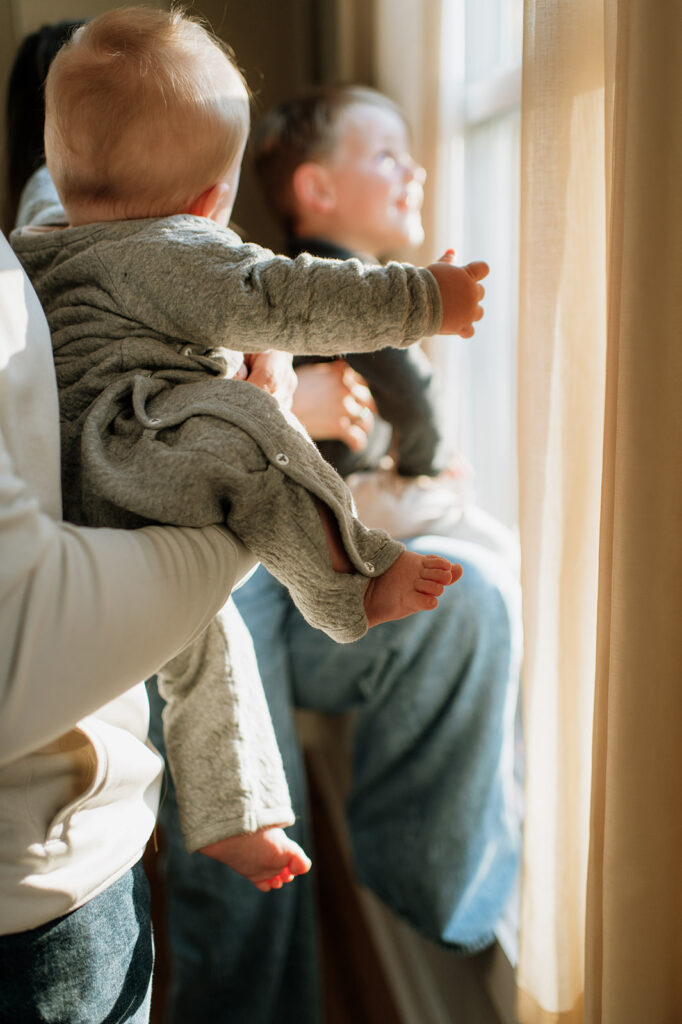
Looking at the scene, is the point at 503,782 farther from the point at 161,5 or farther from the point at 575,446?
the point at 161,5

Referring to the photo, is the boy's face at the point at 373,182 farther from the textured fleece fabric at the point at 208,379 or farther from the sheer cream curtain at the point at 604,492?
the textured fleece fabric at the point at 208,379

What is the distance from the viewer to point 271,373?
2.67 ft

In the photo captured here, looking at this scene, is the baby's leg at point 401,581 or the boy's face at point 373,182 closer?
the baby's leg at point 401,581

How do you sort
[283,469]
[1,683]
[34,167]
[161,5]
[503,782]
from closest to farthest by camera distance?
[1,683] → [283,469] → [161,5] → [34,167] → [503,782]

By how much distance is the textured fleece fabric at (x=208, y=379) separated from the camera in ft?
1.97

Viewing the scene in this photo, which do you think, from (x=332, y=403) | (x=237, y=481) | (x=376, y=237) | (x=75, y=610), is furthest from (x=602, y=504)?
(x=376, y=237)

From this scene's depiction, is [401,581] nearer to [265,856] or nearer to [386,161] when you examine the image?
[265,856]

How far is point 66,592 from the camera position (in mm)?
524

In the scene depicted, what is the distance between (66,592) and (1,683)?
0.07m

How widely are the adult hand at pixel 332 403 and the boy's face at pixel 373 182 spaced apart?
25 cm

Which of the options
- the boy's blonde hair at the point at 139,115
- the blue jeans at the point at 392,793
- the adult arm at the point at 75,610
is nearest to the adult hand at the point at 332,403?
the blue jeans at the point at 392,793

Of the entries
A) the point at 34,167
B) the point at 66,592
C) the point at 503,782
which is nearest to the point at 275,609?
the point at 503,782

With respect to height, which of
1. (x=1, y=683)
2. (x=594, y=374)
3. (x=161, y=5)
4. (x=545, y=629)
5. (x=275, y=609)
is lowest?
(x=275, y=609)

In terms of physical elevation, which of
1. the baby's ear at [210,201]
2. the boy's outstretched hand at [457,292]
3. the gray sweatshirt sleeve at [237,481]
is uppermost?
the baby's ear at [210,201]
